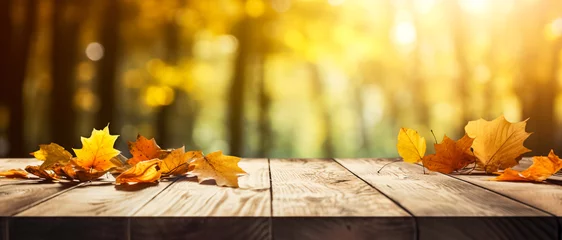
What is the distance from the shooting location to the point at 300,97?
4.63 metres

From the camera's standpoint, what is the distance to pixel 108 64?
3842mm

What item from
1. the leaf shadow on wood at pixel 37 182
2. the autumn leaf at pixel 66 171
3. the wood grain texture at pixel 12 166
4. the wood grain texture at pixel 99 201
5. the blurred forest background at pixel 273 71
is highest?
the blurred forest background at pixel 273 71

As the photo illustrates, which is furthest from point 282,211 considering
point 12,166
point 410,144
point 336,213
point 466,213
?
point 12,166

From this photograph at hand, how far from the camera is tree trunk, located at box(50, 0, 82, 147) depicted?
3.64 m

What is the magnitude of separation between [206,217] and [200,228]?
14 mm

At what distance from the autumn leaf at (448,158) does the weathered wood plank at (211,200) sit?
37 cm

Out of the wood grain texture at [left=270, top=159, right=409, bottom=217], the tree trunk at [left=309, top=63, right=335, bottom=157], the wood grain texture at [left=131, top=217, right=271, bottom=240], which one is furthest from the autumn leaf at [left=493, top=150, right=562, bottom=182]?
the tree trunk at [left=309, top=63, right=335, bottom=157]

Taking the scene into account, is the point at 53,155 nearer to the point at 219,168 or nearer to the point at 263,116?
the point at 219,168

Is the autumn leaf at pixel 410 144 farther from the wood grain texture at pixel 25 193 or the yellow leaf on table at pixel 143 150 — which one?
the wood grain texture at pixel 25 193

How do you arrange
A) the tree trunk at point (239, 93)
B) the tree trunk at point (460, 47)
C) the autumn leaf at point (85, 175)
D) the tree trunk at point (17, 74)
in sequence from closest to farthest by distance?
the autumn leaf at point (85, 175) < the tree trunk at point (17, 74) < the tree trunk at point (239, 93) < the tree trunk at point (460, 47)

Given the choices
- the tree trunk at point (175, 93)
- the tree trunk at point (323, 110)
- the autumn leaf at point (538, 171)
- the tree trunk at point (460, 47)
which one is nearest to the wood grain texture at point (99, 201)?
the autumn leaf at point (538, 171)

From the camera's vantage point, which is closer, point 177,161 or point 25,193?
point 25,193

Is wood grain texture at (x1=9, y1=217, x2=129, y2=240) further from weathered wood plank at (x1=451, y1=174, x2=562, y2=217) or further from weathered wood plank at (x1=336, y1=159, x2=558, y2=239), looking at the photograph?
weathered wood plank at (x1=451, y1=174, x2=562, y2=217)

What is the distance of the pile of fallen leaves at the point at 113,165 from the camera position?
869 millimetres
